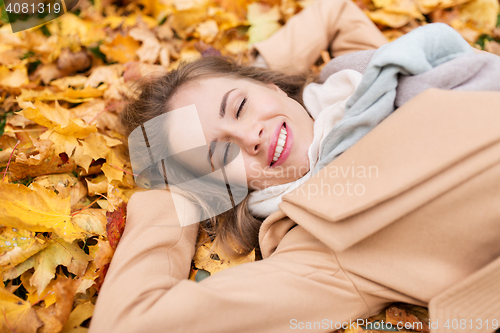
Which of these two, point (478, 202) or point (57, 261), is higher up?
point (478, 202)

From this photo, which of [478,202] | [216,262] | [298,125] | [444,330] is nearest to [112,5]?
[298,125]

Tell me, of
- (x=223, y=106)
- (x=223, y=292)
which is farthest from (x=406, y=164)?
(x=223, y=106)

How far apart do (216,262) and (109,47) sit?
1.51 metres

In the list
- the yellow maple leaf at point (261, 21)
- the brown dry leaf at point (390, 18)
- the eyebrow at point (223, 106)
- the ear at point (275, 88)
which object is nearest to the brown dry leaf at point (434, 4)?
the brown dry leaf at point (390, 18)

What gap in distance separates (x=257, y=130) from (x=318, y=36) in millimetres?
1015

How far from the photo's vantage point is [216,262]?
1291 millimetres

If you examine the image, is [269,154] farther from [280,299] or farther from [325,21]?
[325,21]

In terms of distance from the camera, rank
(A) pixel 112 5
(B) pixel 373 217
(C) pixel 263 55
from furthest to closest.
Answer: (A) pixel 112 5
(C) pixel 263 55
(B) pixel 373 217

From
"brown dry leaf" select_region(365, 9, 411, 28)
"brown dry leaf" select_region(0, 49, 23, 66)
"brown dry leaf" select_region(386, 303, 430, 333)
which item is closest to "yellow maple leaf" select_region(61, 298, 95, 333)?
"brown dry leaf" select_region(386, 303, 430, 333)

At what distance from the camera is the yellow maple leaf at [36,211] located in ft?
3.51

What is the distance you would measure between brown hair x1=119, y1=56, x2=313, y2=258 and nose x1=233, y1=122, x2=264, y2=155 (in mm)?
292

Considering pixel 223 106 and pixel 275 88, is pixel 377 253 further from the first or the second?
pixel 275 88
